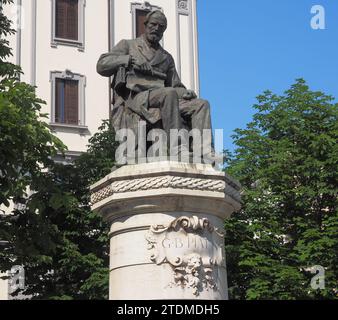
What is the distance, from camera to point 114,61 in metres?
10.2

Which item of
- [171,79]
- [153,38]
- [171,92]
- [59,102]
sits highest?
[59,102]

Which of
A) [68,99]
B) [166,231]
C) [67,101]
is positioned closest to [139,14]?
[68,99]

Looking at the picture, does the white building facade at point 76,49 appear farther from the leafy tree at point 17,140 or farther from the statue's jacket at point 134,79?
the statue's jacket at point 134,79

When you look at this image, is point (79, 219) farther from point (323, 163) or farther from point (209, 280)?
point (209, 280)

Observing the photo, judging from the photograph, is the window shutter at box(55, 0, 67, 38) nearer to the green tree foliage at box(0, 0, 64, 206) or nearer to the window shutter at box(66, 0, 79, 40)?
the window shutter at box(66, 0, 79, 40)

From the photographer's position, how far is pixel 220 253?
30.3ft

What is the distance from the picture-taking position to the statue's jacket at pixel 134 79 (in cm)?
991

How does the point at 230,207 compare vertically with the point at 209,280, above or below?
above

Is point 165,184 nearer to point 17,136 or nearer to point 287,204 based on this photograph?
point 17,136

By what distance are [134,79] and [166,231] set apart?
7.74 ft

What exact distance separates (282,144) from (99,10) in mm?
15018

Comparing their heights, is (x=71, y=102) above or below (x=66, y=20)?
below
